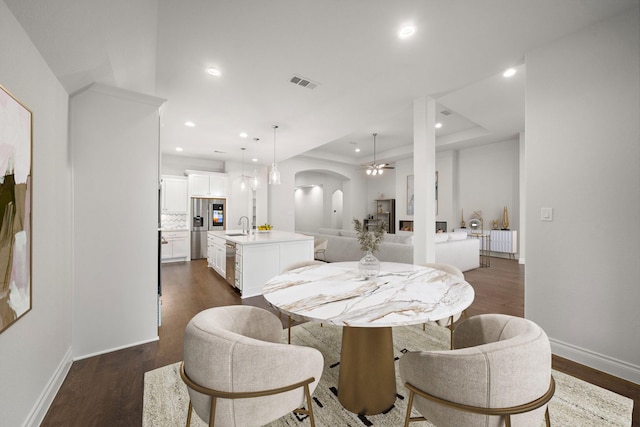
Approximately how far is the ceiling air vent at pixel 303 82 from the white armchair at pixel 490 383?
2958mm

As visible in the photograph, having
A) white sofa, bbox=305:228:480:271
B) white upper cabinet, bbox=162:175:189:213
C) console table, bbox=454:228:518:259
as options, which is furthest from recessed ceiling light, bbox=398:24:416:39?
white upper cabinet, bbox=162:175:189:213

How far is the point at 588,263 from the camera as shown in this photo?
2113 millimetres

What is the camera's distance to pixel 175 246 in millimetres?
6590

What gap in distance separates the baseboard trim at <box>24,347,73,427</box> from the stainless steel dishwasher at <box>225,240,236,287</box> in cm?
213

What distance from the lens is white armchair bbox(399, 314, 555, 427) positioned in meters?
0.92

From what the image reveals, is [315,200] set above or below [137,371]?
above

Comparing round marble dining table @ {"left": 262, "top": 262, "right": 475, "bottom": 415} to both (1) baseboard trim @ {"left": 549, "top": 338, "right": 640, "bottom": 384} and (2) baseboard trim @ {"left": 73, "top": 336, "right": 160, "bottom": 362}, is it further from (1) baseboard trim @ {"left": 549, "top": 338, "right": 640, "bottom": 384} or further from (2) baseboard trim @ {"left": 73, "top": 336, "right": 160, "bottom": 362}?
(2) baseboard trim @ {"left": 73, "top": 336, "right": 160, "bottom": 362}

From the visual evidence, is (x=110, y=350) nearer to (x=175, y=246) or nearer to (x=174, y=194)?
(x=175, y=246)

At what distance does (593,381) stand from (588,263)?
0.86m

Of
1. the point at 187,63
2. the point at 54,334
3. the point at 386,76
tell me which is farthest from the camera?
the point at 386,76

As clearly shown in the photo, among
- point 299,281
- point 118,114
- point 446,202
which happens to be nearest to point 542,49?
point 299,281

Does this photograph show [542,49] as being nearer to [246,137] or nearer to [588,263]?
[588,263]

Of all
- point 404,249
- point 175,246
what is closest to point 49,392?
point 404,249

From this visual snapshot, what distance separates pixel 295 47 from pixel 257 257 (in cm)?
270
